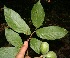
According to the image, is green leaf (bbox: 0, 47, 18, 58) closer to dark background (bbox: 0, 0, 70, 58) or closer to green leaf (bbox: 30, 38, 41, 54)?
green leaf (bbox: 30, 38, 41, 54)

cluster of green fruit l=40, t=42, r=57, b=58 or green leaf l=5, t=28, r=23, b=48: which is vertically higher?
green leaf l=5, t=28, r=23, b=48

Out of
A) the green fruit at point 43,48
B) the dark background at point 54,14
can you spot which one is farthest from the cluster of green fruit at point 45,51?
the dark background at point 54,14

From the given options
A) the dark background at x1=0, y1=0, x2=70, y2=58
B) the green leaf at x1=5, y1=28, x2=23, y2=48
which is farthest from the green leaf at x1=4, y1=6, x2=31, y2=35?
the dark background at x1=0, y1=0, x2=70, y2=58

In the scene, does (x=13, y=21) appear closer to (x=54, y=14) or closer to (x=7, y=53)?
(x=7, y=53)

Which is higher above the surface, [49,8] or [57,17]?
[49,8]

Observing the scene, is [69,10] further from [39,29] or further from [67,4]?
[39,29]

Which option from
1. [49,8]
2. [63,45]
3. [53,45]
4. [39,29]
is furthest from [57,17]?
[39,29]

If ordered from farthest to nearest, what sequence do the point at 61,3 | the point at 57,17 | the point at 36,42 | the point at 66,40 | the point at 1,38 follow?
the point at 61,3
the point at 57,17
the point at 66,40
the point at 1,38
the point at 36,42

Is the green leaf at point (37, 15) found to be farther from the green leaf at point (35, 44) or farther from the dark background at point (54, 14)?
the dark background at point (54, 14)
